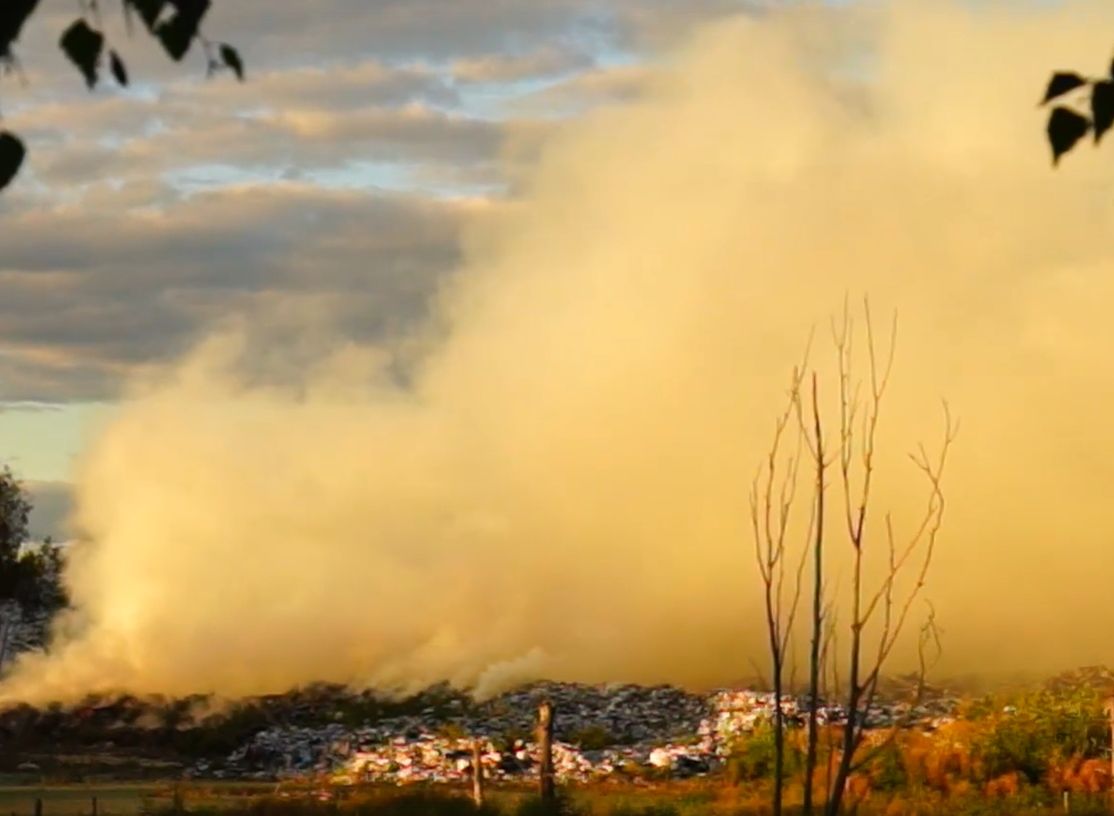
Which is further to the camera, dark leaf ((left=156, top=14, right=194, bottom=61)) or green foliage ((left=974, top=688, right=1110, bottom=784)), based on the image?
green foliage ((left=974, top=688, right=1110, bottom=784))

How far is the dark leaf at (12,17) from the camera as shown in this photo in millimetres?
2838

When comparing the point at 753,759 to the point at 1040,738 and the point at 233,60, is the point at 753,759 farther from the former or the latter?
the point at 233,60

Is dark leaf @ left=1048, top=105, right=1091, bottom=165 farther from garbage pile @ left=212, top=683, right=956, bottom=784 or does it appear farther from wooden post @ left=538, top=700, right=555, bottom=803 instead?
garbage pile @ left=212, top=683, right=956, bottom=784

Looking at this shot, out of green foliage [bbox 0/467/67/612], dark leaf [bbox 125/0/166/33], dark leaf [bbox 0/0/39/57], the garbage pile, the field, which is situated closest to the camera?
dark leaf [bbox 0/0/39/57]

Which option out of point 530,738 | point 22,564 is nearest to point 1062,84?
point 530,738

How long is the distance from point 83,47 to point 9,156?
214 mm

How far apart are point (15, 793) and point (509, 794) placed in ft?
25.8

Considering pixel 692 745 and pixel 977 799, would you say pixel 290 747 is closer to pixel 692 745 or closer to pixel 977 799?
pixel 692 745

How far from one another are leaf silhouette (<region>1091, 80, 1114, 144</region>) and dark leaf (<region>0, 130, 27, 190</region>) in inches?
62.3

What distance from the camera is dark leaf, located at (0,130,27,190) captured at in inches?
114

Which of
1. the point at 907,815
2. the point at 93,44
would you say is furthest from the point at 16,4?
the point at 907,815

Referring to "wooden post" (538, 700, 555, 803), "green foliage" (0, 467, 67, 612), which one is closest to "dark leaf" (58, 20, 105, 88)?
"wooden post" (538, 700, 555, 803)

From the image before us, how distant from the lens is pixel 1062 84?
9.76 feet

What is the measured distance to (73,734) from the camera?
1592 inches
